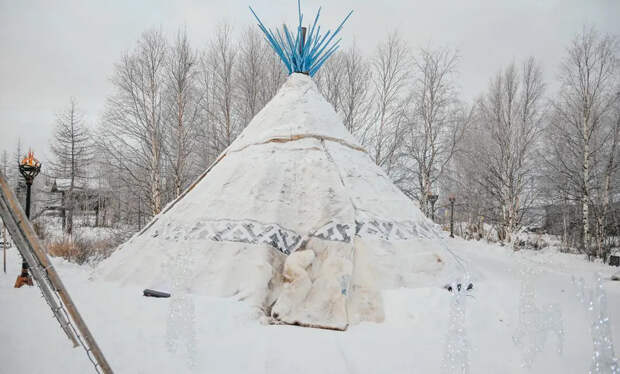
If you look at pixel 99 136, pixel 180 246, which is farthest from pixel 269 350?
pixel 99 136

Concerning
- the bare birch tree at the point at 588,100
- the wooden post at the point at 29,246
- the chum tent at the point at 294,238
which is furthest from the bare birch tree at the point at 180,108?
the bare birch tree at the point at 588,100

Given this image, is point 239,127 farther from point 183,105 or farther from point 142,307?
point 142,307

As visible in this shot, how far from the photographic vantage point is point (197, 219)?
10.9 ft

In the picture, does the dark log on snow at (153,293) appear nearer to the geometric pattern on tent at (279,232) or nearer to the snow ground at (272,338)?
the snow ground at (272,338)

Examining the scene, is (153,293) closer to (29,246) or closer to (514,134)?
(29,246)

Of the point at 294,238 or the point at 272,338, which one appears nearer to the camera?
the point at 272,338

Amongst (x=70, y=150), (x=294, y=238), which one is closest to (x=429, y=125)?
(x=294, y=238)

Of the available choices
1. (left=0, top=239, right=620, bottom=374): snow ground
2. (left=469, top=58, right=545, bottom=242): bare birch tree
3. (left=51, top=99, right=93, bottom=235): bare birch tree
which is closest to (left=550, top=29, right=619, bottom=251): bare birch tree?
(left=469, top=58, right=545, bottom=242): bare birch tree

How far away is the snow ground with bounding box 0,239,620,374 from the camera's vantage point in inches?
72.6

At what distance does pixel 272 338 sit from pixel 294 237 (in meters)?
1.14

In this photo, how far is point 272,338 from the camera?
2145mm

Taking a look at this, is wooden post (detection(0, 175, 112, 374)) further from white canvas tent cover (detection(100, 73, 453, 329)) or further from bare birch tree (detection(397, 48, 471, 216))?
bare birch tree (detection(397, 48, 471, 216))

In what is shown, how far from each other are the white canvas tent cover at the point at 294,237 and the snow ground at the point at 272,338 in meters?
0.20

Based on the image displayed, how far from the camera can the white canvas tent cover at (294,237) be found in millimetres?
2625
